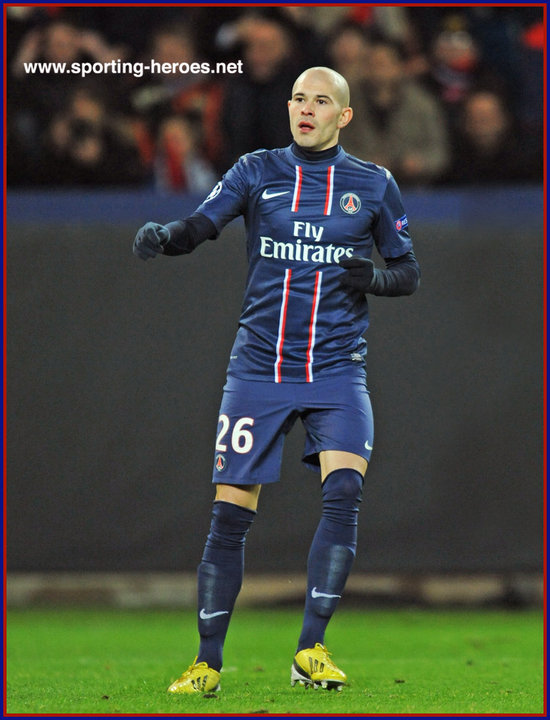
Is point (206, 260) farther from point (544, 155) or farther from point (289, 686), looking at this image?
point (289, 686)

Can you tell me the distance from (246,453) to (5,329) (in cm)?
370

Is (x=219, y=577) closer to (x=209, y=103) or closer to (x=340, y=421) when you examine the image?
(x=340, y=421)

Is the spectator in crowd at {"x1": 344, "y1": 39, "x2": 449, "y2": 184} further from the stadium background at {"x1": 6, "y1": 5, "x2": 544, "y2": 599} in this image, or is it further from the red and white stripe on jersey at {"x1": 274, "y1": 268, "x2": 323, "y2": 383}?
the red and white stripe on jersey at {"x1": 274, "y1": 268, "x2": 323, "y2": 383}

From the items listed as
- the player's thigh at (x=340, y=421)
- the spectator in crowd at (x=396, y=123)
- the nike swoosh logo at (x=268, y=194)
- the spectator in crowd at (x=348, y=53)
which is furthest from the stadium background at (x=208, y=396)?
the nike swoosh logo at (x=268, y=194)

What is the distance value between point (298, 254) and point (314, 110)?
568mm


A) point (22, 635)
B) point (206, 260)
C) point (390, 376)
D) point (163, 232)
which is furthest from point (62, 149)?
point (163, 232)

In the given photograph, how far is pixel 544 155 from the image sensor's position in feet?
28.3

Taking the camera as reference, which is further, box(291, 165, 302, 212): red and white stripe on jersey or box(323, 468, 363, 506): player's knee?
box(291, 165, 302, 212): red and white stripe on jersey

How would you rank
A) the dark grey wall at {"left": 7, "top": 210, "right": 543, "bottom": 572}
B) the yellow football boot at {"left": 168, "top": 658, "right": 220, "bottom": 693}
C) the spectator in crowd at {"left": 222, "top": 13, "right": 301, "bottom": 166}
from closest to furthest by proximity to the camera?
the yellow football boot at {"left": 168, "top": 658, "right": 220, "bottom": 693}, the spectator in crowd at {"left": 222, "top": 13, "right": 301, "bottom": 166}, the dark grey wall at {"left": 7, "top": 210, "right": 543, "bottom": 572}

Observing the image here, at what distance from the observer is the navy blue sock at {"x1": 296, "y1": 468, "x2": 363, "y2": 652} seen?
4715mm

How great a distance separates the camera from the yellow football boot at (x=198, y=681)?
4570mm

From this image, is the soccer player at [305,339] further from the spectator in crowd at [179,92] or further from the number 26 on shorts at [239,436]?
the spectator in crowd at [179,92]

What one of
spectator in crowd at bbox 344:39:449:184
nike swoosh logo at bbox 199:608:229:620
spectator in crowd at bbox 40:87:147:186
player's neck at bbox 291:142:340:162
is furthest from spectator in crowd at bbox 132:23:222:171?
nike swoosh logo at bbox 199:608:229:620

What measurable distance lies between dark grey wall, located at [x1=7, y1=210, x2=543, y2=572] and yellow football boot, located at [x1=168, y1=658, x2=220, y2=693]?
3.30 meters
